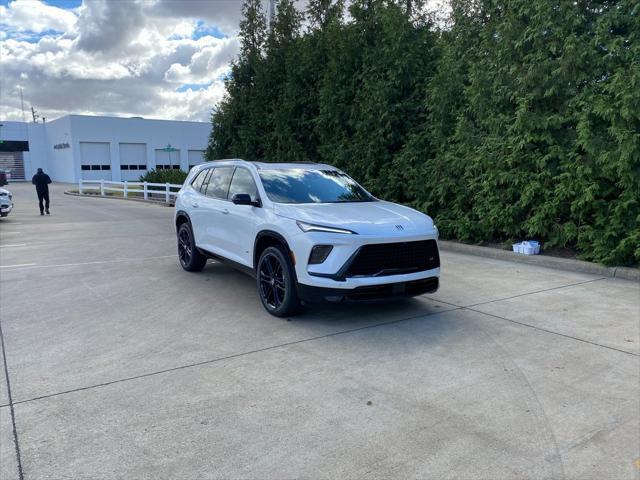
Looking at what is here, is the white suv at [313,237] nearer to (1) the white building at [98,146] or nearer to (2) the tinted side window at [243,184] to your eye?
(2) the tinted side window at [243,184]

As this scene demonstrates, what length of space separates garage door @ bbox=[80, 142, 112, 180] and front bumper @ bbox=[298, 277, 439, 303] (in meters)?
50.1

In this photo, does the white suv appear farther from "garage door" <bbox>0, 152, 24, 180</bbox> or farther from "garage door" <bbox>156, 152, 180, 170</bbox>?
"garage door" <bbox>0, 152, 24, 180</bbox>

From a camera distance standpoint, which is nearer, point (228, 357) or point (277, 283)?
point (228, 357)

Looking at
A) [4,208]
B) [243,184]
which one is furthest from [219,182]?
[4,208]

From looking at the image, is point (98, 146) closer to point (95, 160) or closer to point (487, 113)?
point (95, 160)

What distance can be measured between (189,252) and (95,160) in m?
47.4

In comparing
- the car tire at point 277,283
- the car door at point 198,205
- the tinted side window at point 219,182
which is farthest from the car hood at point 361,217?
the car door at point 198,205

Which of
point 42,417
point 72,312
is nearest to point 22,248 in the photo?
point 72,312

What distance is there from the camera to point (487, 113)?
9.70 metres

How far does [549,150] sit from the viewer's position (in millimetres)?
8633

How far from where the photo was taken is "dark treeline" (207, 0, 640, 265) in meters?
7.84

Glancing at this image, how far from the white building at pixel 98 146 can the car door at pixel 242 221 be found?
4178cm

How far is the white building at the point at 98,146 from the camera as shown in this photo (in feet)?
162

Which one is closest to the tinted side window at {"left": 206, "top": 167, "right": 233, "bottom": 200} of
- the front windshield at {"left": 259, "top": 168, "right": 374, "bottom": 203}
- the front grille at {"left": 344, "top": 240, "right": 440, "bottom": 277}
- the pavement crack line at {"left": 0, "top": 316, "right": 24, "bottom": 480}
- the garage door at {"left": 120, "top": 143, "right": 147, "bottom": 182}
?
the front windshield at {"left": 259, "top": 168, "right": 374, "bottom": 203}
